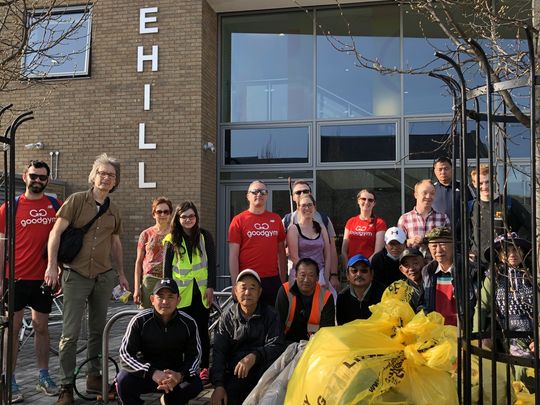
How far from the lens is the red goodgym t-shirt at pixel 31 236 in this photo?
171 inches

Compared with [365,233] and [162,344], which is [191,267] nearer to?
[162,344]

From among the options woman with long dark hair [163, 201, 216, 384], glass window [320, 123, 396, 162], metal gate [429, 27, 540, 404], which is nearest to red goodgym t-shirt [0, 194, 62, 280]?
woman with long dark hair [163, 201, 216, 384]

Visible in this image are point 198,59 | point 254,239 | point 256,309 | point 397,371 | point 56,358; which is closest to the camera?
point 397,371

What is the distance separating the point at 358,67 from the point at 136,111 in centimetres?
424

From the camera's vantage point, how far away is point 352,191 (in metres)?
10.0

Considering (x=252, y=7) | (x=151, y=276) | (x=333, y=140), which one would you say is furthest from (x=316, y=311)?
(x=252, y=7)

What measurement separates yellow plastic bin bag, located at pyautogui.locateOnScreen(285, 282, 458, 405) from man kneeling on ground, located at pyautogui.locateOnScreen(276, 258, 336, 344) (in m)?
1.98

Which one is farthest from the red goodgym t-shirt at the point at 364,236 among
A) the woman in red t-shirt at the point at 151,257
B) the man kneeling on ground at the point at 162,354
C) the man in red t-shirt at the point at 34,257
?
the man in red t-shirt at the point at 34,257

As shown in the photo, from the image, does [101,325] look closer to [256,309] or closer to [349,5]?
[256,309]

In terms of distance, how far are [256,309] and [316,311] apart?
1.74 feet

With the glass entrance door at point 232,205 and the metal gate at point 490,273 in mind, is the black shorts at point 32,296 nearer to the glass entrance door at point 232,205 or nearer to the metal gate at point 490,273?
the metal gate at point 490,273

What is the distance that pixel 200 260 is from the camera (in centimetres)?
464

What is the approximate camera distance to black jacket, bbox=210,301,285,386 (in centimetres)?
398

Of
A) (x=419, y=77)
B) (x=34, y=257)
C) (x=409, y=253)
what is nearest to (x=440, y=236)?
(x=409, y=253)
